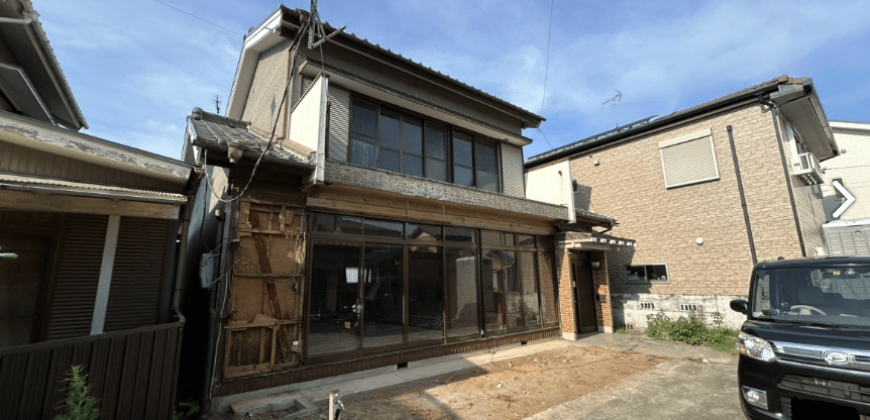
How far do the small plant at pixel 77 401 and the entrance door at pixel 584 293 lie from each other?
11485 millimetres

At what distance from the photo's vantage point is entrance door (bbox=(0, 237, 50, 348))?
4.36 metres

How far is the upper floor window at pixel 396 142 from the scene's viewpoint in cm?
853

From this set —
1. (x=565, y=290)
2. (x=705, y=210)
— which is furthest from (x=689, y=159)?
(x=565, y=290)

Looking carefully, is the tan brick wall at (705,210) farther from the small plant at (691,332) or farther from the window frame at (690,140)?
the small plant at (691,332)

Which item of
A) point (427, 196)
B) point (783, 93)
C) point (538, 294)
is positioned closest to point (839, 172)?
point (783, 93)

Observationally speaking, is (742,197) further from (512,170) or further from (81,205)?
(81,205)

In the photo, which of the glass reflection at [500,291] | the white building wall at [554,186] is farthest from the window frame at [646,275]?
the glass reflection at [500,291]

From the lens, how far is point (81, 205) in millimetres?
4273

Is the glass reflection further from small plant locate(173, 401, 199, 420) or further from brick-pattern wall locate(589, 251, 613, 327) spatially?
small plant locate(173, 401, 199, 420)

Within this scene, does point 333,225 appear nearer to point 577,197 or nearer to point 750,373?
point 750,373

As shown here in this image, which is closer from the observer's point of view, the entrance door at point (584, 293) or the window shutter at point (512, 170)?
the window shutter at point (512, 170)

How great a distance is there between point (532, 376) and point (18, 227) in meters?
8.25

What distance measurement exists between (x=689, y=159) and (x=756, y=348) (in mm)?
10032

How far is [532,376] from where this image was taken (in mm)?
7211
